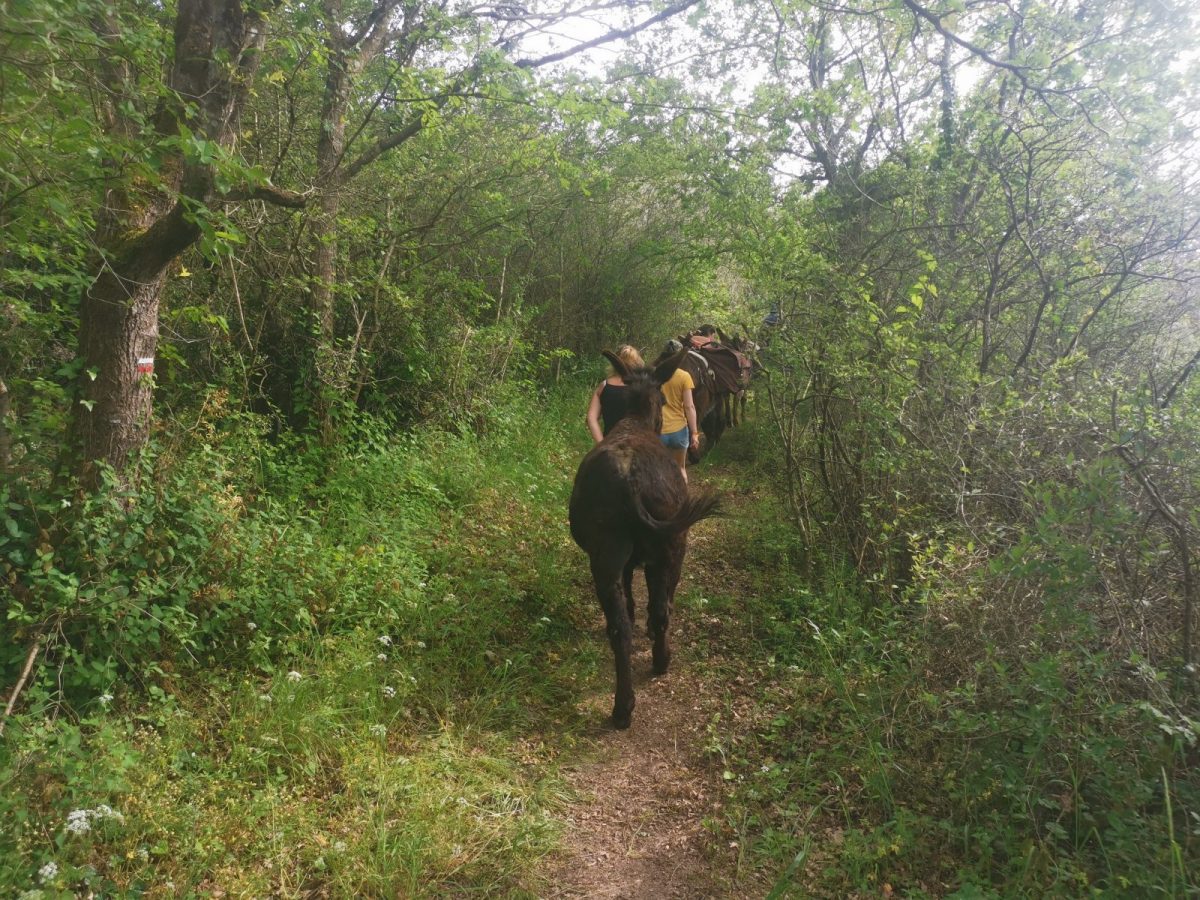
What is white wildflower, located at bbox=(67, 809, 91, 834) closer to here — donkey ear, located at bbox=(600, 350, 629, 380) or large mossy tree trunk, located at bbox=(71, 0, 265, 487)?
large mossy tree trunk, located at bbox=(71, 0, 265, 487)

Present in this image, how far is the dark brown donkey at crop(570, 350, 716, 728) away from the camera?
12.0 feet

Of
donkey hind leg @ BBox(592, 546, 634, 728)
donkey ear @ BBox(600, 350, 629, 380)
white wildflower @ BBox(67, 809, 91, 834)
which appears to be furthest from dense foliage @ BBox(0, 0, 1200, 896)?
donkey ear @ BBox(600, 350, 629, 380)

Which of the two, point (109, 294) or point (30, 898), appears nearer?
point (30, 898)

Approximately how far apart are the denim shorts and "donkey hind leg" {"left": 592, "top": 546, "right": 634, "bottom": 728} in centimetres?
199

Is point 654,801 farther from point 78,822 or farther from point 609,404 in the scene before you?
point 609,404

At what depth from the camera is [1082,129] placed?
4711 millimetres

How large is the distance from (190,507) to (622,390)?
120 inches

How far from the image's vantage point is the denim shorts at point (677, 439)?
5.57 m

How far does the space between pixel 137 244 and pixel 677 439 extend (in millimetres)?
4006

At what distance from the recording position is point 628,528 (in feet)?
12.3

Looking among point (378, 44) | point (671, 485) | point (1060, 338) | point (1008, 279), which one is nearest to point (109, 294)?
point (671, 485)

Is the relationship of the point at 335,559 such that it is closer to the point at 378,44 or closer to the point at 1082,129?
the point at 378,44

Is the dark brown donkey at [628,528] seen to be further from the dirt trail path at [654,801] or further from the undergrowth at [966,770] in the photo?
the undergrowth at [966,770]

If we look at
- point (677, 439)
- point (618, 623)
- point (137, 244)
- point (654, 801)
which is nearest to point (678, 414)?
point (677, 439)
